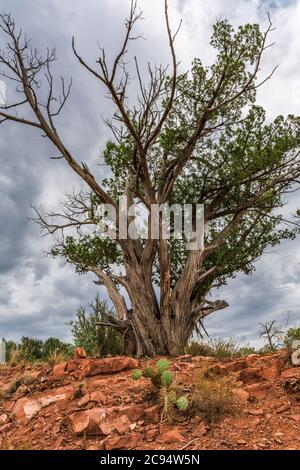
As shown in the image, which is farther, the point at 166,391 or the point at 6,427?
the point at 6,427

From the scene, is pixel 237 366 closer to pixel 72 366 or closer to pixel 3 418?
pixel 72 366

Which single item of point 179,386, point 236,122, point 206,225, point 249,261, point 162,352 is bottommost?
point 179,386

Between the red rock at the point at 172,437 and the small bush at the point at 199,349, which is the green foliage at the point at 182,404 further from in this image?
the small bush at the point at 199,349

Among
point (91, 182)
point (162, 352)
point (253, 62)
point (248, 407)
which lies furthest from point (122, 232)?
point (248, 407)

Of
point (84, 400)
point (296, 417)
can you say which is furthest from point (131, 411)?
point (296, 417)

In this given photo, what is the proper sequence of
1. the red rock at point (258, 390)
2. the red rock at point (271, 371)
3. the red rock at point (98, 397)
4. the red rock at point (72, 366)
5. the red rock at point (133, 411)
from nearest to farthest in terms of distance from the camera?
the red rock at point (133, 411)
the red rock at point (258, 390)
the red rock at point (98, 397)
the red rock at point (271, 371)
the red rock at point (72, 366)

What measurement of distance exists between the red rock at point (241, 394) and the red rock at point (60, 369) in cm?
308

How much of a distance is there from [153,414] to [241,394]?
46.7 inches

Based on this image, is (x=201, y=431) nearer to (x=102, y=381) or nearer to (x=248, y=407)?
(x=248, y=407)

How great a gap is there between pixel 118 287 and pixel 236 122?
5.37m

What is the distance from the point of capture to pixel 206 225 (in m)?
14.3

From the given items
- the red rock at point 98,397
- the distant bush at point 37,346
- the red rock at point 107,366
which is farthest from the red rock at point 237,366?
the distant bush at point 37,346

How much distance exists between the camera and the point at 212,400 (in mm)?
5906

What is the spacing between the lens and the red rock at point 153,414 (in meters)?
5.98
